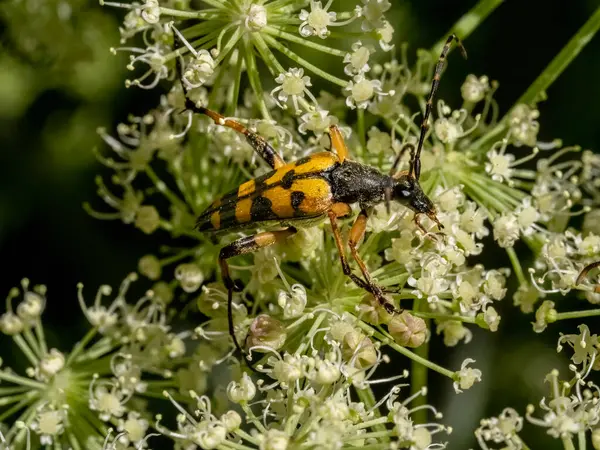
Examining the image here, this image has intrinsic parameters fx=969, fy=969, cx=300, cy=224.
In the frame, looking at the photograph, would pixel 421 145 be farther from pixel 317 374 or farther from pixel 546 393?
pixel 546 393

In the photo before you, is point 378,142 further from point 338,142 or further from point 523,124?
point 523,124

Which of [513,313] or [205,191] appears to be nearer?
[205,191]

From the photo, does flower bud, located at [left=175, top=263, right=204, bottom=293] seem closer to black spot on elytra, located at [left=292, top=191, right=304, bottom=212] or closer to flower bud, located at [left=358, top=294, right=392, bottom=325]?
black spot on elytra, located at [left=292, top=191, right=304, bottom=212]

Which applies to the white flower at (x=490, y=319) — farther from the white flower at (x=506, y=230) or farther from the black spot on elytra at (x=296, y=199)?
the black spot on elytra at (x=296, y=199)

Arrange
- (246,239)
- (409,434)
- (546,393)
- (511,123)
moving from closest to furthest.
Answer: (409,434)
(246,239)
(511,123)
(546,393)

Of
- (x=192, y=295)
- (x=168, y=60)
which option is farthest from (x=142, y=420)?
(x=168, y=60)

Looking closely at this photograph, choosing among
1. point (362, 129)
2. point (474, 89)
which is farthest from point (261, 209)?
point (474, 89)

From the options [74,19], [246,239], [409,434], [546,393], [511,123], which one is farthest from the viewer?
[74,19]
